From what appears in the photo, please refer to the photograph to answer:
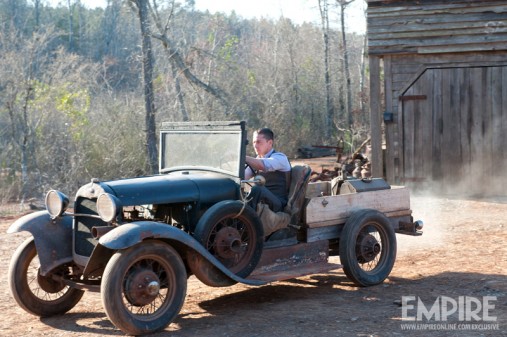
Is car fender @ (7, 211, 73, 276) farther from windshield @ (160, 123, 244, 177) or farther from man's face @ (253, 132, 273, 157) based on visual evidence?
man's face @ (253, 132, 273, 157)

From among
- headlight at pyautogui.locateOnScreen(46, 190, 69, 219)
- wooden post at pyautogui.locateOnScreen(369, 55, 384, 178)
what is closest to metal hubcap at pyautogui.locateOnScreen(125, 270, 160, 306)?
headlight at pyautogui.locateOnScreen(46, 190, 69, 219)

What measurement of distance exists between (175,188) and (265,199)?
101 cm

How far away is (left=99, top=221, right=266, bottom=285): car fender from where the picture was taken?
19.1 feet

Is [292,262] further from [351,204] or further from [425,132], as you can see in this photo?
[425,132]

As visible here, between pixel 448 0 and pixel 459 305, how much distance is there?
8691mm

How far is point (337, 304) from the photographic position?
7.01 m

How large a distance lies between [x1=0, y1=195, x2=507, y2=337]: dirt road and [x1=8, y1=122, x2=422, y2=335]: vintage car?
0.84 feet

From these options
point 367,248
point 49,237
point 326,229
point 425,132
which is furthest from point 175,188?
point 425,132

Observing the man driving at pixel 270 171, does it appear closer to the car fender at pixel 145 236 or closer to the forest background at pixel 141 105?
the car fender at pixel 145 236

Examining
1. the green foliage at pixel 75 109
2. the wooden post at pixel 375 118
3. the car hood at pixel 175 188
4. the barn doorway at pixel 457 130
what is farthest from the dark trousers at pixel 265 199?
the green foliage at pixel 75 109

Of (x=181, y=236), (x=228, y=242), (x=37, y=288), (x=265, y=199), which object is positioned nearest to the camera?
(x=181, y=236)

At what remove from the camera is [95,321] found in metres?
6.59

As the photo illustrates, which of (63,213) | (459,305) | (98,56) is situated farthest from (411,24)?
(98,56)

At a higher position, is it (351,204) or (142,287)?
(351,204)
